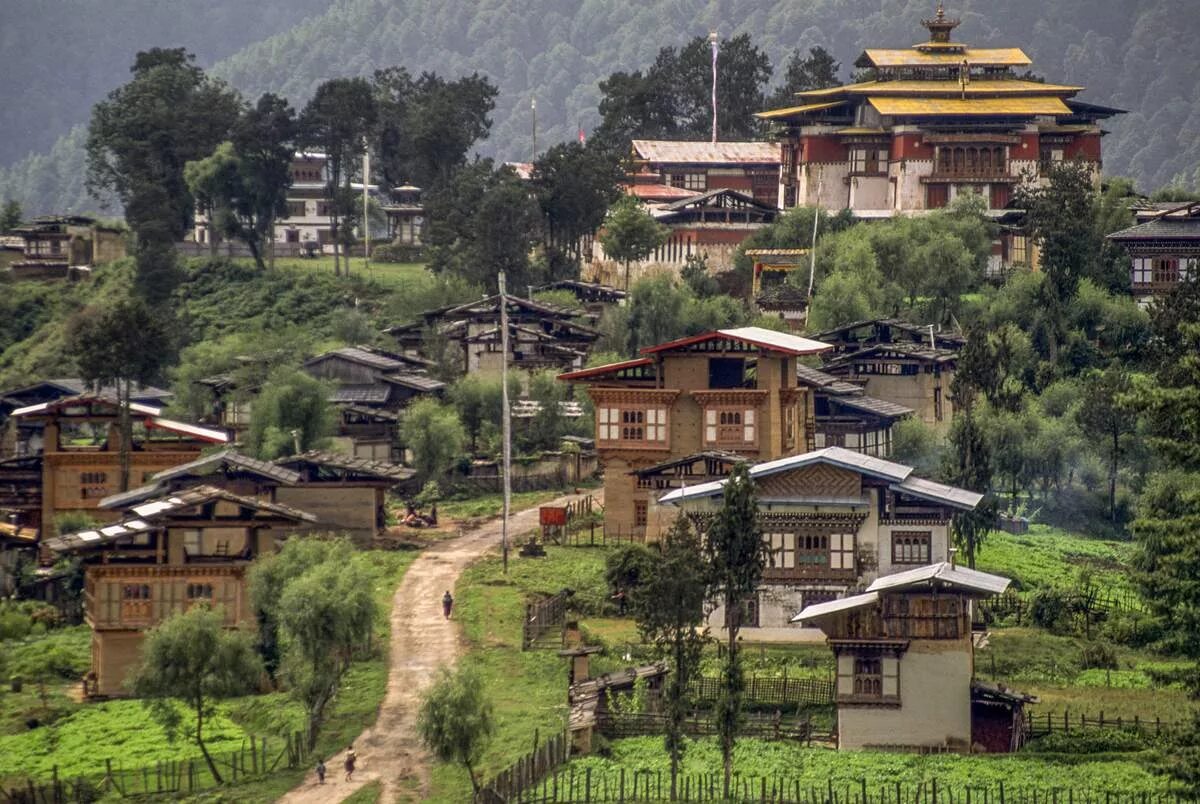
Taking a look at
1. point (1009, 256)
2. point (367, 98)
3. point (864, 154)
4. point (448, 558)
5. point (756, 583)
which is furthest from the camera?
point (367, 98)

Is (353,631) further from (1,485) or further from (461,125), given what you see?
(461,125)

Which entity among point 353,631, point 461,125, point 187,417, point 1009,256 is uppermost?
point 461,125

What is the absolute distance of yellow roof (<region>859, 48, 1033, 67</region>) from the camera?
138m

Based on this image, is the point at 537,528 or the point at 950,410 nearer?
the point at 537,528

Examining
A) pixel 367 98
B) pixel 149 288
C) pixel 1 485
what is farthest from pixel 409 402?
pixel 367 98

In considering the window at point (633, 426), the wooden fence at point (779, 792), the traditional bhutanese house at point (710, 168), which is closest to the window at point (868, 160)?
the traditional bhutanese house at point (710, 168)

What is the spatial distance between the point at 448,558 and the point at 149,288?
48837 millimetres

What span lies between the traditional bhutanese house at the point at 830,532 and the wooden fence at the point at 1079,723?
36.0ft

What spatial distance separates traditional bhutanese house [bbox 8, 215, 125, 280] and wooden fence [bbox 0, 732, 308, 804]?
256 feet

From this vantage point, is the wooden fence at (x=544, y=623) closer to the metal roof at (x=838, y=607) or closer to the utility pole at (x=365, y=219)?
the metal roof at (x=838, y=607)

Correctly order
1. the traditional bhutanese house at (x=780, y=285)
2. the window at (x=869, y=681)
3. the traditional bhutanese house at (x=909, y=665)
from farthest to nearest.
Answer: the traditional bhutanese house at (x=780, y=285) < the window at (x=869, y=681) < the traditional bhutanese house at (x=909, y=665)

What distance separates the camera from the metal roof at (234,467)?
291ft

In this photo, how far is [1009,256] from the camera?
126438 mm

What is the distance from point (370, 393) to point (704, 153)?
52.4m
